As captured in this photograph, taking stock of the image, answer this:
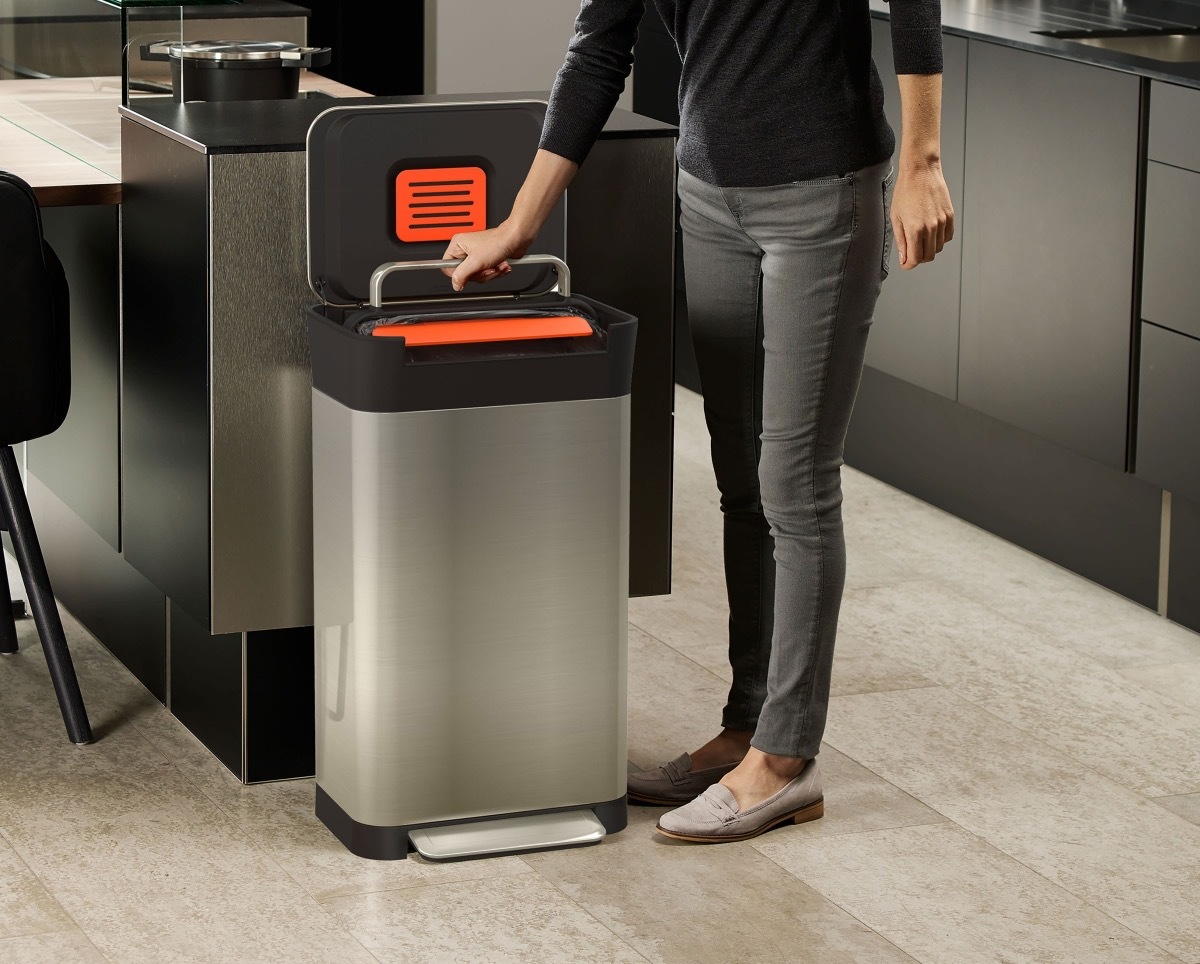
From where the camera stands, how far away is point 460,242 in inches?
101

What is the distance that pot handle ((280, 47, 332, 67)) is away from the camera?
3033mm

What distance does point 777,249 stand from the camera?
249cm

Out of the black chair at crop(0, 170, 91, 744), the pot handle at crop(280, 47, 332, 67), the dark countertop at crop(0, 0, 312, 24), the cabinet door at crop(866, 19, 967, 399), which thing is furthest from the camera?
the cabinet door at crop(866, 19, 967, 399)

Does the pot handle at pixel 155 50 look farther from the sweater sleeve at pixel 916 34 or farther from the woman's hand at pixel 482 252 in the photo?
the sweater sleeve at pixel 916 34

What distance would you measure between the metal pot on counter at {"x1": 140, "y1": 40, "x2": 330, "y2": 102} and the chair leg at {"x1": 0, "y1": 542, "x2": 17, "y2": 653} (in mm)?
814

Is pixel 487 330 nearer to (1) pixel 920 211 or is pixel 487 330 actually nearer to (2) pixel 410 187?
(2) pixel 410 187

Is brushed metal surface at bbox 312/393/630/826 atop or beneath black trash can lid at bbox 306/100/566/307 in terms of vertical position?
beneath

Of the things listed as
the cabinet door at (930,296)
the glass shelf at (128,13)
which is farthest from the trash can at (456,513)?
the cabinet door at (930,296)

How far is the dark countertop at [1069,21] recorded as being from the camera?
361 centimetres

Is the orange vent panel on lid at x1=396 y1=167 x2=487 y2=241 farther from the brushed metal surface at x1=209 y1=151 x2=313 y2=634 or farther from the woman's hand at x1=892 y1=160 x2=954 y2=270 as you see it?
the woman's hand at x1=892 y1=160 x2=954 y2=270

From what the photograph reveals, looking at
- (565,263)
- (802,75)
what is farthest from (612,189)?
(802,75)

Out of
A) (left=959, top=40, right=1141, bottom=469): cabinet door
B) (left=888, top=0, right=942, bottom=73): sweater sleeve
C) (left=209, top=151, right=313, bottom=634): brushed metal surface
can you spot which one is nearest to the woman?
(left=888, top=0, right=942, bottom=73): sweater sleeve

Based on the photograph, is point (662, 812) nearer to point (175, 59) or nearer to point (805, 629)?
point (805, 629)

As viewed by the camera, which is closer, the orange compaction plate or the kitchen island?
the orange compaction plate
